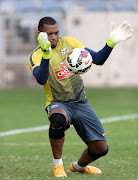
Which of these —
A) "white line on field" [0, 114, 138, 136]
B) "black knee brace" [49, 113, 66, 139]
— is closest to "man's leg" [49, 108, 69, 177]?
"black knee brace" [49, 113, 66, 139]

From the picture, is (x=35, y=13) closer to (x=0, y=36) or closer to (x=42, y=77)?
(x=0, y=36)

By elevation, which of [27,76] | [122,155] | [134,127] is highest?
[122,155]

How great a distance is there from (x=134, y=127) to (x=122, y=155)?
4325mm

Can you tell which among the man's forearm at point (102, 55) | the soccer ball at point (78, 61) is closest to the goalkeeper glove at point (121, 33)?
the man's forearm at point (102, 55)

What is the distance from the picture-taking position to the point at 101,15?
97.9 feet

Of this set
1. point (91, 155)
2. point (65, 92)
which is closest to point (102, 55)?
point (65, 92)

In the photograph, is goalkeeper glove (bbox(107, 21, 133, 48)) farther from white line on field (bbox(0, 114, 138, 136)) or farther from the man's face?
white line on field (bbox(0, 114, 138, 136))

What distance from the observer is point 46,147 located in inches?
370

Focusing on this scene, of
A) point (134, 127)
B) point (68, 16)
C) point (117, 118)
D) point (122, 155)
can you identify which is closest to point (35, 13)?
point (68, 16)

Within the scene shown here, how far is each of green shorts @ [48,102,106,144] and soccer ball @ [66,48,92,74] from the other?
53 centimetres

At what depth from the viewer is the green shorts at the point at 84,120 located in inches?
249

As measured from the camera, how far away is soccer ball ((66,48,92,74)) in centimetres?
603

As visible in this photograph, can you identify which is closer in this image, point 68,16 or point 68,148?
point 68,148

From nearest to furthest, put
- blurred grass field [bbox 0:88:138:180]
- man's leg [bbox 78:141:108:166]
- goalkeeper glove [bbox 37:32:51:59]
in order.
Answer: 1. goalkeeper glove [bbox 37:32:51:59]
2. man's leg [bbox 78:141:108:166]
3. blurred grass field [bbox 0:88:138:180]
